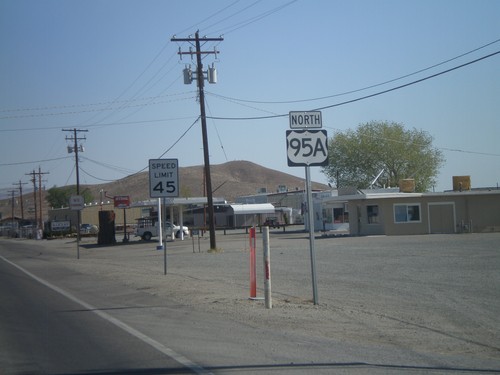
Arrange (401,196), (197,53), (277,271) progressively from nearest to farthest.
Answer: (277,271)
(197,53)
(401,196)

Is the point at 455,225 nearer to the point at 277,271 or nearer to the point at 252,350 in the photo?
the point at 277,271

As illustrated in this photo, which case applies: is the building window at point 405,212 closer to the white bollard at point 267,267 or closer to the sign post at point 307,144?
the white bollard at point 267,267

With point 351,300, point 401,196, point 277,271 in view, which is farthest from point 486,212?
point 351,300

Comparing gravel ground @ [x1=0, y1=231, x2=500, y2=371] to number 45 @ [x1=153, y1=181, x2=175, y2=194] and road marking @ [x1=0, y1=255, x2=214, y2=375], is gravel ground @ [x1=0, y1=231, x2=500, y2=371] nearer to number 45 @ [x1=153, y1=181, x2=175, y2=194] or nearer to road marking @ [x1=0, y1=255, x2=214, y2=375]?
road marking @ [x1=0, y1=255, x2=214, y2=375]

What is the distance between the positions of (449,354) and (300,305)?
4826 millimetres

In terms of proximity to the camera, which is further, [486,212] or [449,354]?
[486,212]

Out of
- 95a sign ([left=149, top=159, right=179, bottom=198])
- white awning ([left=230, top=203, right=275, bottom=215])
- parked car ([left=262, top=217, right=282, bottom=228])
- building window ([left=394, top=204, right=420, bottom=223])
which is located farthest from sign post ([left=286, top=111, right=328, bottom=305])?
white awning ([left=230, top=203, right=275, bottom=215])

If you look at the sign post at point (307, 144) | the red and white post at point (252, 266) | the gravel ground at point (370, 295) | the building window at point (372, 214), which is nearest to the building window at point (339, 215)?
the building window at point (372, 214)

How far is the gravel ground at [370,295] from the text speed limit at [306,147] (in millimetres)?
3003

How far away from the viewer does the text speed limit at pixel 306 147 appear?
1270cm

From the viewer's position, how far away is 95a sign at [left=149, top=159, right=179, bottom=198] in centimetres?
2033

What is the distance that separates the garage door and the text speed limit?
120ft

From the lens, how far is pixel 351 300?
14344mm

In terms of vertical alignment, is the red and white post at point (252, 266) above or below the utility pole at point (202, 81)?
below
